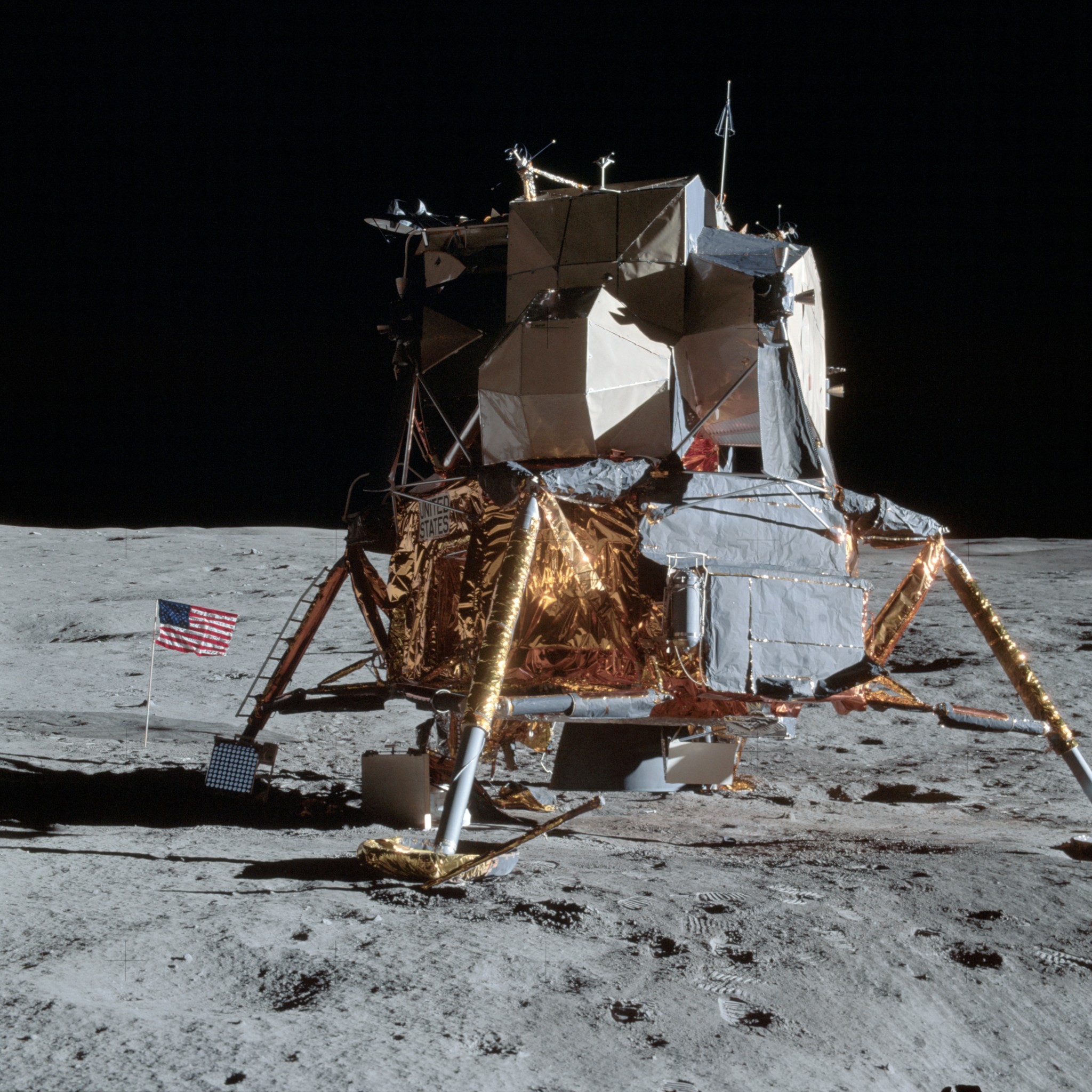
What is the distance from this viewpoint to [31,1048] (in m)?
2.26

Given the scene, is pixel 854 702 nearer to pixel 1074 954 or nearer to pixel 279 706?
pixel 1074 954

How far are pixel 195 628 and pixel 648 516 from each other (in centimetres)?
412

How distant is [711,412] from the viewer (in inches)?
220

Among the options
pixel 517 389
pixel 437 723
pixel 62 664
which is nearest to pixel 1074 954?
pixel 517 389

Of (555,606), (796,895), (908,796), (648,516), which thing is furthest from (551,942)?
(908,796)

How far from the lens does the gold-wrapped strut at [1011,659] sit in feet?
17.9

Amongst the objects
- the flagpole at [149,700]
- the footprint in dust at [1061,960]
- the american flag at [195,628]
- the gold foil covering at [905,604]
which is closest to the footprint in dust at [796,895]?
the footprint in dust at [1061,960]

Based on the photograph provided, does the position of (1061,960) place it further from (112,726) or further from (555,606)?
(112,726)

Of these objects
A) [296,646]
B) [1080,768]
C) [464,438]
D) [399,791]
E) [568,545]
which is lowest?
[399,791]

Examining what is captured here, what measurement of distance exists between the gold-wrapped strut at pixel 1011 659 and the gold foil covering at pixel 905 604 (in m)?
0.10

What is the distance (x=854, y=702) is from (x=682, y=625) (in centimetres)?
132

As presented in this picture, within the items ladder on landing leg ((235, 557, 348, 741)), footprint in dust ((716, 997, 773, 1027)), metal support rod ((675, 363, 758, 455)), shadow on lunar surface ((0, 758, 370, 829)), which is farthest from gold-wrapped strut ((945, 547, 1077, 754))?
ladder on landing leg ((235, 557, 348, 741))

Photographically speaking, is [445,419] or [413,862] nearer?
[413,862]

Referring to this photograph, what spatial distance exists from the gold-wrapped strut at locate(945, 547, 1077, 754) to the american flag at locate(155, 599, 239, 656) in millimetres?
5344
